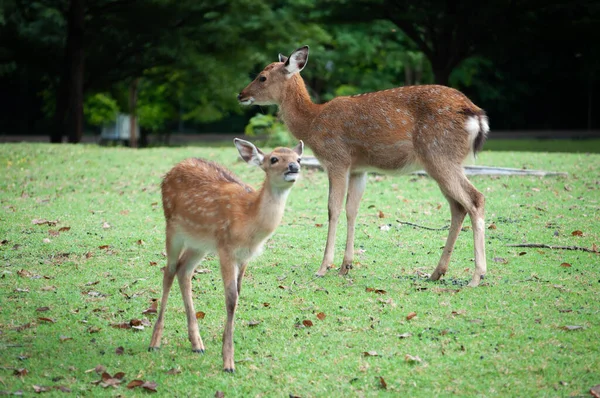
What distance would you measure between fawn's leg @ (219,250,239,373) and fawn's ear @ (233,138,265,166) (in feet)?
2.38

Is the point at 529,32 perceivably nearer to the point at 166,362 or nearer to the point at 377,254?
the point at 377,254

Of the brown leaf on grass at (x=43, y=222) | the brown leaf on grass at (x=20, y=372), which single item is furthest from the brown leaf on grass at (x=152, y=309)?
the brown leaf on grass at (x=43, y=222)

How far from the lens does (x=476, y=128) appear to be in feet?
24.5

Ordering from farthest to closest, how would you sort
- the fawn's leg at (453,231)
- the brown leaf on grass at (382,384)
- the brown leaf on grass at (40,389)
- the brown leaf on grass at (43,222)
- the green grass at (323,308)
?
the brown leaf on grass at (43,222) → the fawn's leg at (453,231) → the green grass at (323,308) → the brown leaf on grass at (382,384) → the brown leaf on grass at (40,389)

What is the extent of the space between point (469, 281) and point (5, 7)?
18148 mm

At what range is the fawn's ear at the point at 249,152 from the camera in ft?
18.8

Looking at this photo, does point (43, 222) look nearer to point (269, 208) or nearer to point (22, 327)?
point (22, 327)

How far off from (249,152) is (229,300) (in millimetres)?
1121

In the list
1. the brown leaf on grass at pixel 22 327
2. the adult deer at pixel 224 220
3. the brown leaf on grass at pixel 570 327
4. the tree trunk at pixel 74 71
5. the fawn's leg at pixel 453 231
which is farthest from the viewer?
the tree trunk at pixel 74 71

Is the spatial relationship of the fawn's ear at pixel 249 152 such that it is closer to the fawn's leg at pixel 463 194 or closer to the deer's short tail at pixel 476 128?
the fawn's leg at pixel 463 194

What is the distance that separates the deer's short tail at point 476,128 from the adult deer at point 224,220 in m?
2.19

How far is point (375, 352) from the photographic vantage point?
5586 millimetres

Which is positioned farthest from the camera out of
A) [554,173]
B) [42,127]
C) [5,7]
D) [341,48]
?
[42,127]

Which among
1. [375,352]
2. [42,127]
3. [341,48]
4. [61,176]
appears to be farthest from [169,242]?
[42,127]
